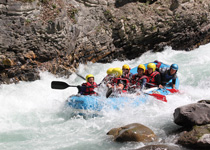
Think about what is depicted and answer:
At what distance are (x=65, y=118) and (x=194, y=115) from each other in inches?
118

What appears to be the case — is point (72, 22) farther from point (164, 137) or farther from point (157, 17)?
point (164, 137)

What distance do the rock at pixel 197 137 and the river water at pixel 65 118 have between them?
0.19 meters

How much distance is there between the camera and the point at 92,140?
4461 millimetres

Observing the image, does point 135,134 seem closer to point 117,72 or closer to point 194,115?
point 194,115

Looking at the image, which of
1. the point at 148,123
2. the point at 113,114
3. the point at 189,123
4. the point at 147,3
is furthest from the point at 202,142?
Result: the point at 147,3

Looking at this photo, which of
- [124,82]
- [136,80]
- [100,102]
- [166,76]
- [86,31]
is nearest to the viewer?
[100,102]

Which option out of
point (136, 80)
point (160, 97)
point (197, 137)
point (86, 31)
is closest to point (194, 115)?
point (197, 137)

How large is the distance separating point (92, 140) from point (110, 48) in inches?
243

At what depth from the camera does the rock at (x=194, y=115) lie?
3.95 meters

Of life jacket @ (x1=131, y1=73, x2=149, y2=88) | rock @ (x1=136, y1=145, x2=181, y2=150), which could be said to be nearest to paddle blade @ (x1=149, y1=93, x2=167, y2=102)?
life jacket @ (x1=131, y1=73, x2=149, y2=88)

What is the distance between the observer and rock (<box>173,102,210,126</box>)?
156 inches

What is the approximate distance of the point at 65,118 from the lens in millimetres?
5750

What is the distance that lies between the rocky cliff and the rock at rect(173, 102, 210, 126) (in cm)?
517

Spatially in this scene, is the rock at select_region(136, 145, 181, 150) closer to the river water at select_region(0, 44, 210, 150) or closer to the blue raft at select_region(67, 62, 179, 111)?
the river water at select_region(0, 44, 210, 150)
